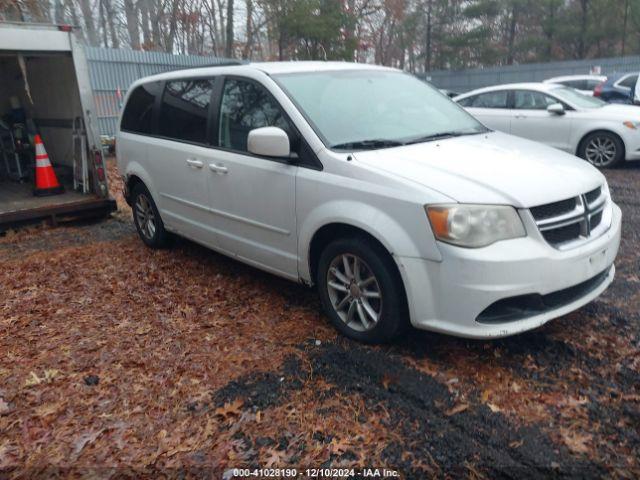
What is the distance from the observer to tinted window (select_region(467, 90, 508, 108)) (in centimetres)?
1031

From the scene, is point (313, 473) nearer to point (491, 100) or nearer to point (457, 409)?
point (457, 409)

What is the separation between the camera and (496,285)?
119 inches

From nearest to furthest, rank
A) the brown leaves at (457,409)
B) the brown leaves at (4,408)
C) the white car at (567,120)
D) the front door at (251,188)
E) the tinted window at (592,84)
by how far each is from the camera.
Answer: the brown leaves at (457,409)
the brown leaves at (4,408)
the front door at (251,188)
the white car at (567,120)
the tinted window at (592,84)

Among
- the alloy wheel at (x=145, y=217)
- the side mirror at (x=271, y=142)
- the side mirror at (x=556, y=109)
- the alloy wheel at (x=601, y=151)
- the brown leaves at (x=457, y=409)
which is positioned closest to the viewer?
the brown leaves at (x=457, y=409)

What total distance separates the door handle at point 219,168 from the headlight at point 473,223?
1.96 metres

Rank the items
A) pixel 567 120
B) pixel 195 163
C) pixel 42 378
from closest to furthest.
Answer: pixel 42 378
pixel 195 163
pixel 567 120

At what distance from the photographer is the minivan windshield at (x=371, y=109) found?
12.7 feet

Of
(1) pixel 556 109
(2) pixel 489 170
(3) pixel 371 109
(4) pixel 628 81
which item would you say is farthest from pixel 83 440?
(4) pixel 628 81

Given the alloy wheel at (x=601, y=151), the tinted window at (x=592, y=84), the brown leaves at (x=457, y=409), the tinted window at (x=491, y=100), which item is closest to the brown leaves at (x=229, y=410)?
the brown leaves at (x=457, y=409)

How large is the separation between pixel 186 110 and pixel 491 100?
283 inches

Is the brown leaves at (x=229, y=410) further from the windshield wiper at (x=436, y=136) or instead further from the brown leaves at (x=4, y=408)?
the windshield wiper at (x=436, y=136)

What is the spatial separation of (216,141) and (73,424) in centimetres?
246

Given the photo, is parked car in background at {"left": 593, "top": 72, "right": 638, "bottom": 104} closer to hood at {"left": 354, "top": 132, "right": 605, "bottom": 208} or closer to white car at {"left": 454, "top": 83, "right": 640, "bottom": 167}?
white car at {"left": 454, "top": 83, "right": 640, "bottom": 167}

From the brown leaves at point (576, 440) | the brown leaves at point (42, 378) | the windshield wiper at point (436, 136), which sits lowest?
the brown leaves at point (576, 440)
